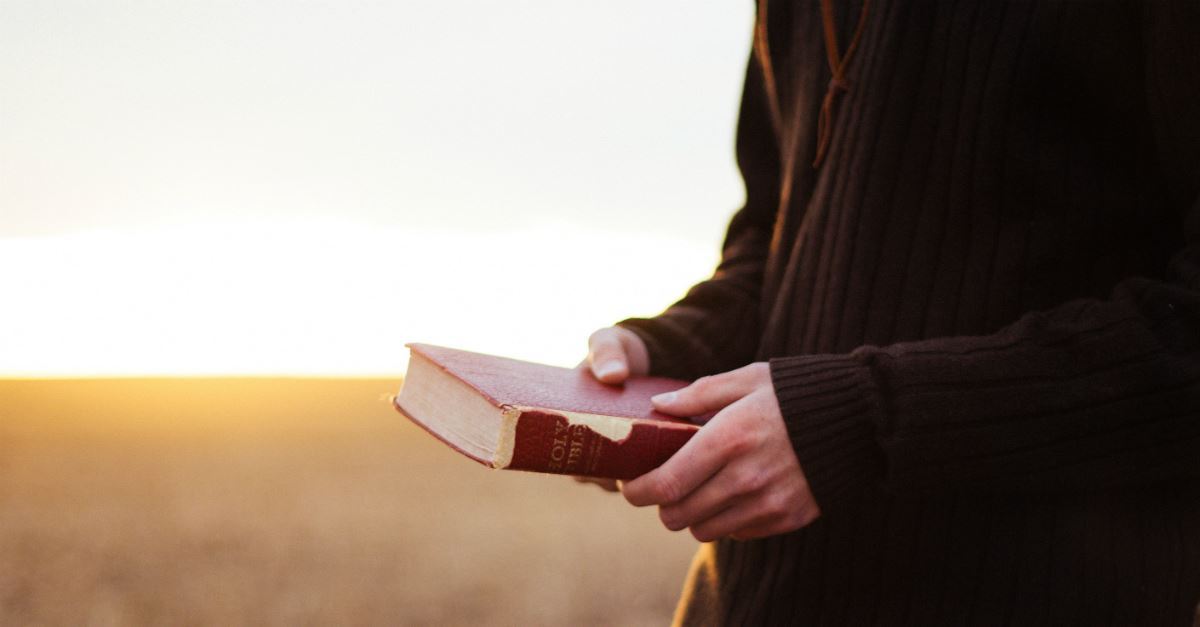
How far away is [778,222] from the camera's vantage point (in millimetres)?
865

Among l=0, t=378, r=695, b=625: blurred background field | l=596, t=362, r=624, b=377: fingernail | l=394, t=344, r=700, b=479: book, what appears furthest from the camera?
l=0, t=378, r=695, b=625: blurred background field

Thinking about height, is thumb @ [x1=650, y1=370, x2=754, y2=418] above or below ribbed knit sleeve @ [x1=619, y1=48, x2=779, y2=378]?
below

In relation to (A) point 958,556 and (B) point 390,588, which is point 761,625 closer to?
(A) point 958,556

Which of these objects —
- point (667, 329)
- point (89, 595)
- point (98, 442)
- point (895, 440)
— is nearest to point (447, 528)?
point (89, 595)

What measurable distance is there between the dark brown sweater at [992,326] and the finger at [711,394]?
4 centimetres

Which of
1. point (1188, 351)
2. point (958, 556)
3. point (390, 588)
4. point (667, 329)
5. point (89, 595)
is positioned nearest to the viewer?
point (1188, 351)

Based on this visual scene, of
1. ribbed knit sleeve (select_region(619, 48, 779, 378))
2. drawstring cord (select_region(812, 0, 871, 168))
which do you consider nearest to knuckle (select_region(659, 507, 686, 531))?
ribbed knit sleeve (select_region(619, 48, 779, 378))

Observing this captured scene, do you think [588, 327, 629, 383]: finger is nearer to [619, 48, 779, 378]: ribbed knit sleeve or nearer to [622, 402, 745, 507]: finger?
[619, 48, 779, 378]: ribbed knit sleeve

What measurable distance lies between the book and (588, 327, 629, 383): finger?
5cm

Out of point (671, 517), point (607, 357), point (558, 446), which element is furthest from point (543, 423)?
point (607, 357)

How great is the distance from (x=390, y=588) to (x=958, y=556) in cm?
298

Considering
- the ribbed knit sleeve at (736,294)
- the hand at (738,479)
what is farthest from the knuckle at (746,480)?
the ribbed knit sleeve at (736,294)

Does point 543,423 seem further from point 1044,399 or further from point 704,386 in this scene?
point 1044,399

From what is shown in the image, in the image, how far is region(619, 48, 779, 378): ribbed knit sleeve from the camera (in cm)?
86
